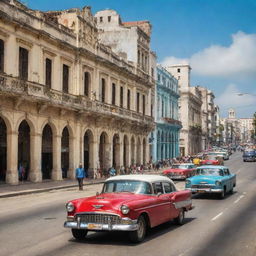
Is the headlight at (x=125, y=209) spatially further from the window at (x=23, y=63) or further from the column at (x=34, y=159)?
the column at (x=34, y=159)

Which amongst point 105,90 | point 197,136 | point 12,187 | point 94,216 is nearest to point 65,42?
point 105,90

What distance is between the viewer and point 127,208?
9.82 m

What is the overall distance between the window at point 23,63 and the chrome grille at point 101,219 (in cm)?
1979

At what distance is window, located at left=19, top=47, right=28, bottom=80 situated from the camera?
28.4 m

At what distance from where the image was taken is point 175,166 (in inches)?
1347

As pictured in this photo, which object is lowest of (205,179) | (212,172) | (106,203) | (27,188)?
(27,188)

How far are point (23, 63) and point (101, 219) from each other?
2062cm

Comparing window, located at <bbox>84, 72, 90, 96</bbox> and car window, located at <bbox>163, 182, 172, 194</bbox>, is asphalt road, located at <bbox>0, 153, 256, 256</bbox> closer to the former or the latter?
car window, located at <bbox>163, 182, 172, 194</bbox>

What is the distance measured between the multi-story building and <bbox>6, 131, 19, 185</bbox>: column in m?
58.7

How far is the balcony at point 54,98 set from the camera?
25906mm

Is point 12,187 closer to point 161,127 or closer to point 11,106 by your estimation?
point 11,106

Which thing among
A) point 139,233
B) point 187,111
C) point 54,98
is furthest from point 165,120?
point 139,233

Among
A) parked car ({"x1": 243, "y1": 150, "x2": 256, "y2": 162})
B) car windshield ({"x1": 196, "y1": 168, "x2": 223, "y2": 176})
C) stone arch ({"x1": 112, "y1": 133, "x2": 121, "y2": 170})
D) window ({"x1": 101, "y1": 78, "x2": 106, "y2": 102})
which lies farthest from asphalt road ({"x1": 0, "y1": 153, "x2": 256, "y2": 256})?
parked car ({"x1": 243, "y1": 150, "x2": 256, "y2": 162})

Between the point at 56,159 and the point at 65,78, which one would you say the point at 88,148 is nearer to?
the point at 56,159
